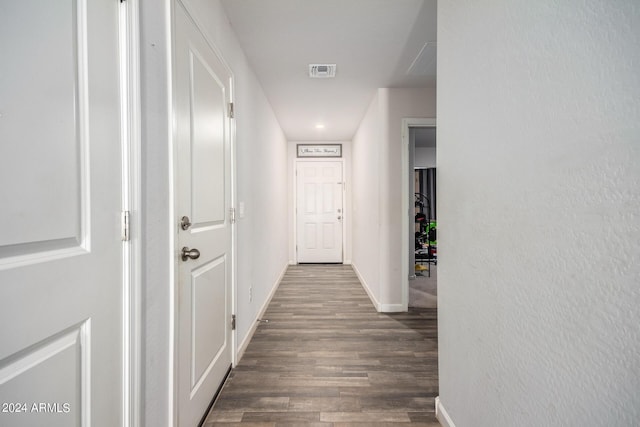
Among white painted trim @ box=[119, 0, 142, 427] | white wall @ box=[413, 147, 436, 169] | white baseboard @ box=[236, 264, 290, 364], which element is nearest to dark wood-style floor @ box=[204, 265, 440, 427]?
white baseboard @ box=[236, 264, 290, 364]

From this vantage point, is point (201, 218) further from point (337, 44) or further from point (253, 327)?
point (337, 44)

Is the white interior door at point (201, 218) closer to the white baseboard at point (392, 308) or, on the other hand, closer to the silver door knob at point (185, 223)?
the silver door knob at point (185, 223)

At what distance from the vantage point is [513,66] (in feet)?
3.00

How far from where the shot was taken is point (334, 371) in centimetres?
197

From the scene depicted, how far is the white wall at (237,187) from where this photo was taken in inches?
41.9

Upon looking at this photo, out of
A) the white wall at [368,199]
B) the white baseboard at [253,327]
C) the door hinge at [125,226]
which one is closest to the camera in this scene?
the door hinge at [125,226]

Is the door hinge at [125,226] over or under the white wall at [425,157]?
under

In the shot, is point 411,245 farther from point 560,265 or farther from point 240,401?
point 560,265

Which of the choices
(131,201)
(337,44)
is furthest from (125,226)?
(337,44)

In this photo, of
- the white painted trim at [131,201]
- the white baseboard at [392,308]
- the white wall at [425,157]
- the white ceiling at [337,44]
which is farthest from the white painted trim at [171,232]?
the white wall at [425,157]

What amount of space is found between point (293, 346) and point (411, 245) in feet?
8.72

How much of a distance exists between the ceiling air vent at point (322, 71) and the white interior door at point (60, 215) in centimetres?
197

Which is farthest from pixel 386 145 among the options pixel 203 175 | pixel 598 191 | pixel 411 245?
pixel 598 191

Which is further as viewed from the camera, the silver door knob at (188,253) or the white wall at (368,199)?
the white wall at (368,199)
